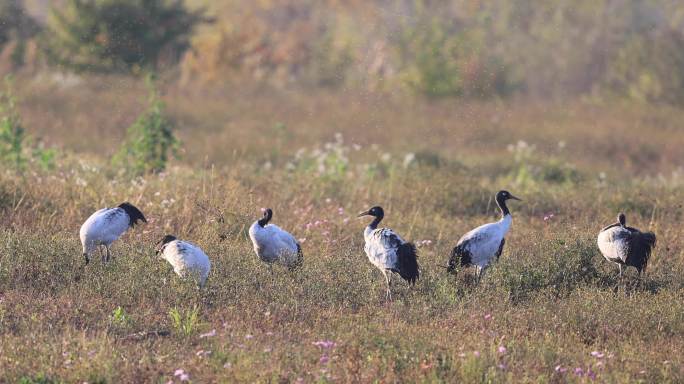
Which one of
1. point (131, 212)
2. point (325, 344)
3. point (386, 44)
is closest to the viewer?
point (325, 344)

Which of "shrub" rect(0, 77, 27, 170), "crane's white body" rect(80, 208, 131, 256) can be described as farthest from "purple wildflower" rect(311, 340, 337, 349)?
"shrub" rect(0, 77, 27, 170)

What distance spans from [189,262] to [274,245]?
42.6 inches

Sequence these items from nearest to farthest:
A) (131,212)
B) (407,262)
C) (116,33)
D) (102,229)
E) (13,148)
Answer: (407,262) → (102,229) → (131,212) → (13,148) → (116,33)

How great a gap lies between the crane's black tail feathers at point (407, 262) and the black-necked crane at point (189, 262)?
65.2 inches

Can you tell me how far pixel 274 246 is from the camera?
9.62m

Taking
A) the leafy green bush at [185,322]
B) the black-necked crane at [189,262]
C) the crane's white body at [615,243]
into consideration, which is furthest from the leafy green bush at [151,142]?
the crane's white body at [615,243]

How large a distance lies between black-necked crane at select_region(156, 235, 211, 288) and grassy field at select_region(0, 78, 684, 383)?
122mm

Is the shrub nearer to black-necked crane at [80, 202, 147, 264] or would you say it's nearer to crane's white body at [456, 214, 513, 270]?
black-necked crane at [80, 202, 147, 264]

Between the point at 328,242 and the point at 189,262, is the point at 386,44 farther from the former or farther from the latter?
the point at 189,262

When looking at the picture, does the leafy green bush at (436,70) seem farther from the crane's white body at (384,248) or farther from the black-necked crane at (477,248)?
the crane's white body at (384,248)

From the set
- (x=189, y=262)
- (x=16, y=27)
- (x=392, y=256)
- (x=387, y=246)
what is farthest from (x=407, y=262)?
(x=16, y=27)

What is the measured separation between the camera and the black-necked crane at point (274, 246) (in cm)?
962

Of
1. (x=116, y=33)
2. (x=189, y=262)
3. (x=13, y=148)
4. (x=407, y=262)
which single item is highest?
(x=116, y=33)

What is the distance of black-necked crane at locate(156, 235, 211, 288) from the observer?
8758mm
